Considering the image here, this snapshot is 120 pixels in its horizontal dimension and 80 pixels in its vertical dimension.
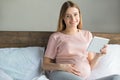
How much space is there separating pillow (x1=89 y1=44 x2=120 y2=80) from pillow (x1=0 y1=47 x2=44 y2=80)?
0.46 metres

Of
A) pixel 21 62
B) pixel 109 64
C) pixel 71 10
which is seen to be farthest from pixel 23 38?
pixel 109 64

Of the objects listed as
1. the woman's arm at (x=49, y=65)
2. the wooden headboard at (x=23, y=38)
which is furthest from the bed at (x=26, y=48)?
the woman's arm at (x=49, y=65)

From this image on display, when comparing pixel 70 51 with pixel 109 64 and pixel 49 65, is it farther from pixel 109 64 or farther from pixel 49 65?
pixel 109 64

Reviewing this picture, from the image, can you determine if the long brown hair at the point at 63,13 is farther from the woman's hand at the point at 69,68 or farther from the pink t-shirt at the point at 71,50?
the woman's hand at the point at 69,68

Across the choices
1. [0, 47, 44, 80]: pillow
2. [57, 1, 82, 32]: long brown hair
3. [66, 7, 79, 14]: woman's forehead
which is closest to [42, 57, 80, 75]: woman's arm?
[0, 47, 44, 80]: pillow

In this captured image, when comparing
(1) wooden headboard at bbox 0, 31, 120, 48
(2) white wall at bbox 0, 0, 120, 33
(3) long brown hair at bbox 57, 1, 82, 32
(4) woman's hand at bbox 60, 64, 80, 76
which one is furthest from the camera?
(2) white wall at bbox 0, 0, 120, 33

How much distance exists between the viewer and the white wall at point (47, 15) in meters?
2.29

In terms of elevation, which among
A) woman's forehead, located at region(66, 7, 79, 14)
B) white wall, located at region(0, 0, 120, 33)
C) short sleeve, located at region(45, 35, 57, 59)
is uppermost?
woman's forehead, located at region(66, 7, 79, 14)

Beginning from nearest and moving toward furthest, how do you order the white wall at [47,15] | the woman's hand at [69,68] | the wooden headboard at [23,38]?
the woman's hand at [69,68] < the wooden headboard at [23,38] < the white wall at [47,15]

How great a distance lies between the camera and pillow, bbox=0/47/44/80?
75.7 inches

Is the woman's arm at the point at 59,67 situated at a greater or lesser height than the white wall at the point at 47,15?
lesser

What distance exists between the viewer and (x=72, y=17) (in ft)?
6.17

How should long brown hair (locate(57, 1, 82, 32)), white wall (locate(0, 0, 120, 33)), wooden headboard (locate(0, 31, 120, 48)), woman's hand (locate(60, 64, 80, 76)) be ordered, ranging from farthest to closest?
white wall (locate(0, 0, 120, 33))
wooden headboard (locate(0, 31, 120, 48))
long brown hair (locate(57, 1, 82, 32))
woman's hand (locate(60, 64, 80, 76))

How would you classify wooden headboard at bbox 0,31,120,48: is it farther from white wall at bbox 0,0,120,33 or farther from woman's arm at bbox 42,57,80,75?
woman's arm at bbox 42,57,80,75
